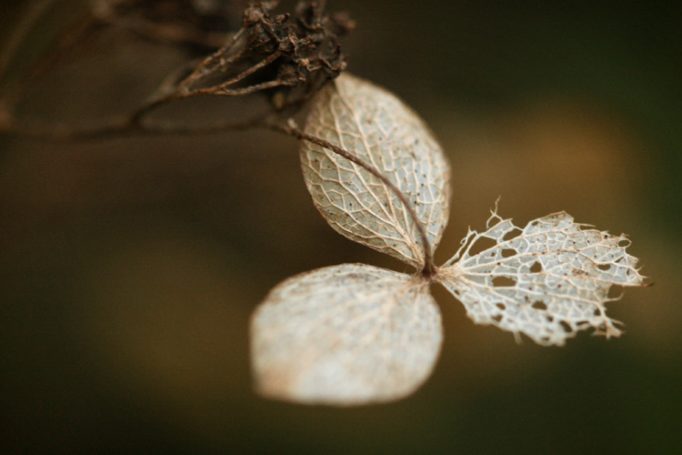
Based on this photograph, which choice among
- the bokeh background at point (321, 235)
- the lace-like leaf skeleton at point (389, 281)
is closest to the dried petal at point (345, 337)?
the lace-like leaf skeleton at point (389, 281)

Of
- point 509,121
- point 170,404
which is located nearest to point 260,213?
point 170,404

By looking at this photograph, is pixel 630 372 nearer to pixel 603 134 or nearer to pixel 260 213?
pixel 603 134

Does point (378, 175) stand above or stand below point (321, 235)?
below

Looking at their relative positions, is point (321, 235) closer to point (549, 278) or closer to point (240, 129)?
point (240, 129)

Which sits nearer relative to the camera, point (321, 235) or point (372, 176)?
point (372, 176)

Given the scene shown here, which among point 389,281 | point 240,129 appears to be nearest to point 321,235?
point 240,129
